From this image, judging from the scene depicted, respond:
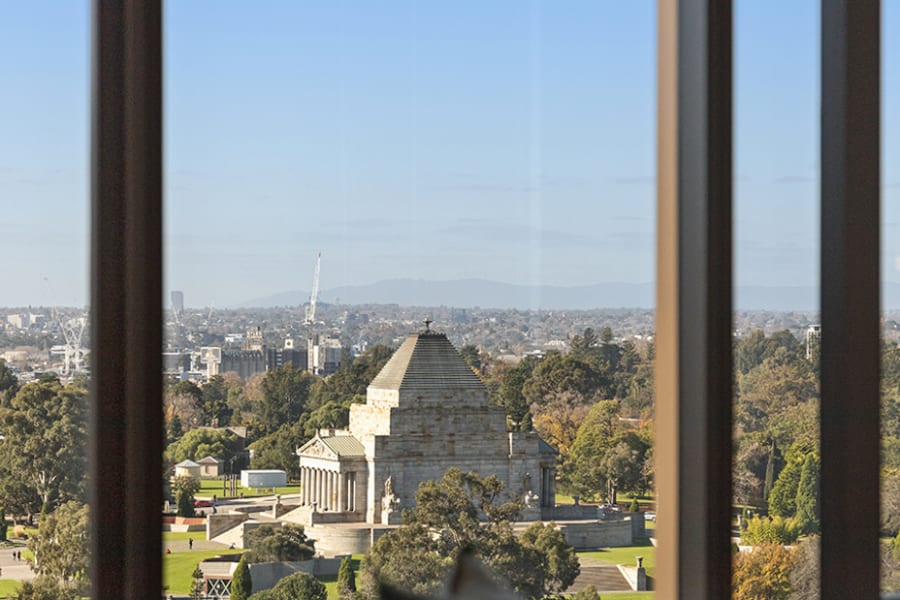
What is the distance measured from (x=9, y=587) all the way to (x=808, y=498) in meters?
1.69

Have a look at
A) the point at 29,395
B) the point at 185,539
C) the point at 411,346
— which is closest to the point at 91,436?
the point at 29,395

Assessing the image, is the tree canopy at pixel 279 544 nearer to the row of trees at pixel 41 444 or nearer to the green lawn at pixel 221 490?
the green lawn at pixel 221 490

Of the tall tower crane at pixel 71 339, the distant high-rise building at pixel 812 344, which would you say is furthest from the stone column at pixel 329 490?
the distant high-rise building at pixel 812 344

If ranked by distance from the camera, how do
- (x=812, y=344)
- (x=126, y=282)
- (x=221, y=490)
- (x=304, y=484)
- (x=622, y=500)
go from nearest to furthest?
(x=126, y=282), (x=221, y=490), (x=304, y=484), (x=622, y=500), (x=812, y=344)

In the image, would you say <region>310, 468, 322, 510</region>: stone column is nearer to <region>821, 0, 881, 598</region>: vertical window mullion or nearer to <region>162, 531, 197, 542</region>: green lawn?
<region>162, 531, 197, 542</region>: green lawn

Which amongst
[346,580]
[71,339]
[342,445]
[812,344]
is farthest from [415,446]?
[812,344]

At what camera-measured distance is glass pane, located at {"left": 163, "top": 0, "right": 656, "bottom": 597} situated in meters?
Answer: 1.97

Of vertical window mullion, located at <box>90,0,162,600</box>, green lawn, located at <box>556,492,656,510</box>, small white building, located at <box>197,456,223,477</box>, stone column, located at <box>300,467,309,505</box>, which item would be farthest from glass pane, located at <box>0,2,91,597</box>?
green lawn, located at <box>556,492,656,510</box>

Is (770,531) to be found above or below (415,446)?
below

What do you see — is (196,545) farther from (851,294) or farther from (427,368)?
(851,294)

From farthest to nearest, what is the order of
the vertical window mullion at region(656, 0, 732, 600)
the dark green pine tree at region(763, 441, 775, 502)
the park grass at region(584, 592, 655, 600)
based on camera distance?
1. the dark green pine tree at region(763, 441, 775, 502)
2. the park grass at region(584, 592, 655, 600)
3. the vertical window mullion at region(656, 0, 732, 600)

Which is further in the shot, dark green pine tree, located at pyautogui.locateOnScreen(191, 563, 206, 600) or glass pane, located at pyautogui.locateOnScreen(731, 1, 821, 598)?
glass pane, located at pyautogui.locateOnScreen(731, 1, 821, 598)

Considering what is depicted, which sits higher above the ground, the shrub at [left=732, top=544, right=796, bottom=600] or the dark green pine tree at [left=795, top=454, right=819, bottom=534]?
the dark green pine tree at [left=795, top=454, right=819, bottom=534]

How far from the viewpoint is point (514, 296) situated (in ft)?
7.37
